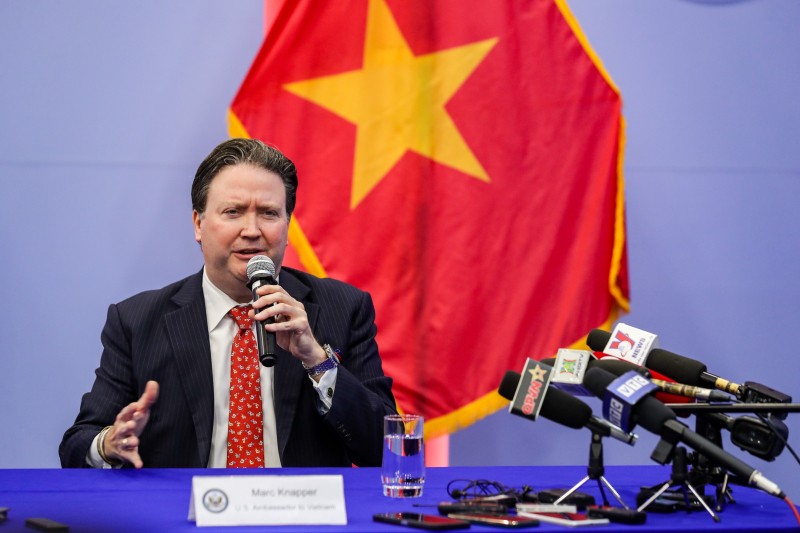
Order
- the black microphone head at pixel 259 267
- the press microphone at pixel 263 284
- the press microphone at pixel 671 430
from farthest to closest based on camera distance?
the black microphone head at pixel 259 267 < the press microphone at pixel 263 284 < the press microphone at pixel 671 430

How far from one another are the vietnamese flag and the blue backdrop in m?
0.17

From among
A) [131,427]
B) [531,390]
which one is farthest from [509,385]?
[131,427]

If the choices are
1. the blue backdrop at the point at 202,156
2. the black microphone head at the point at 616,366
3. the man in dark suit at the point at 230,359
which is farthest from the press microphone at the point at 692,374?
the blue backdrop at the point at 202,156

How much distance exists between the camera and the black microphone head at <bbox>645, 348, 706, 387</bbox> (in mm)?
1898

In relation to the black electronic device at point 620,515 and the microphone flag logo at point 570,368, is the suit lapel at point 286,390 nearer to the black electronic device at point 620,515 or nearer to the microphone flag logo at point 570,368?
the microphone flag logo at point 570,368

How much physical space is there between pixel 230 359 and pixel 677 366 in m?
1.16

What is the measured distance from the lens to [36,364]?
339 centimetres

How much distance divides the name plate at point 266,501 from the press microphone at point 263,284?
524mm

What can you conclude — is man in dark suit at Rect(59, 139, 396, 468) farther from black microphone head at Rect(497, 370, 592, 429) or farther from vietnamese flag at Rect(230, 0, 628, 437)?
vietnamese flag at Rect(230, 0, 628, 437)

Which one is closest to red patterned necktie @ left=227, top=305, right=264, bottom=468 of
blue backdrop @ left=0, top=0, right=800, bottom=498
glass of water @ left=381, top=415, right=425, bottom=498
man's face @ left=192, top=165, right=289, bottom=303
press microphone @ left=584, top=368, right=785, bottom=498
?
man's face @ left=192, top=165, right=289, bottom=303

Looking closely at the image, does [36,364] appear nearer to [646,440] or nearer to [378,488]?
[378,488]

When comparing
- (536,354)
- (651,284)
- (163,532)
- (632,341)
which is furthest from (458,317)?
(163,532)

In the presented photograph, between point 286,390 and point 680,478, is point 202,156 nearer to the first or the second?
point 286,390

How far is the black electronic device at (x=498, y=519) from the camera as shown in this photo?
1454mm
